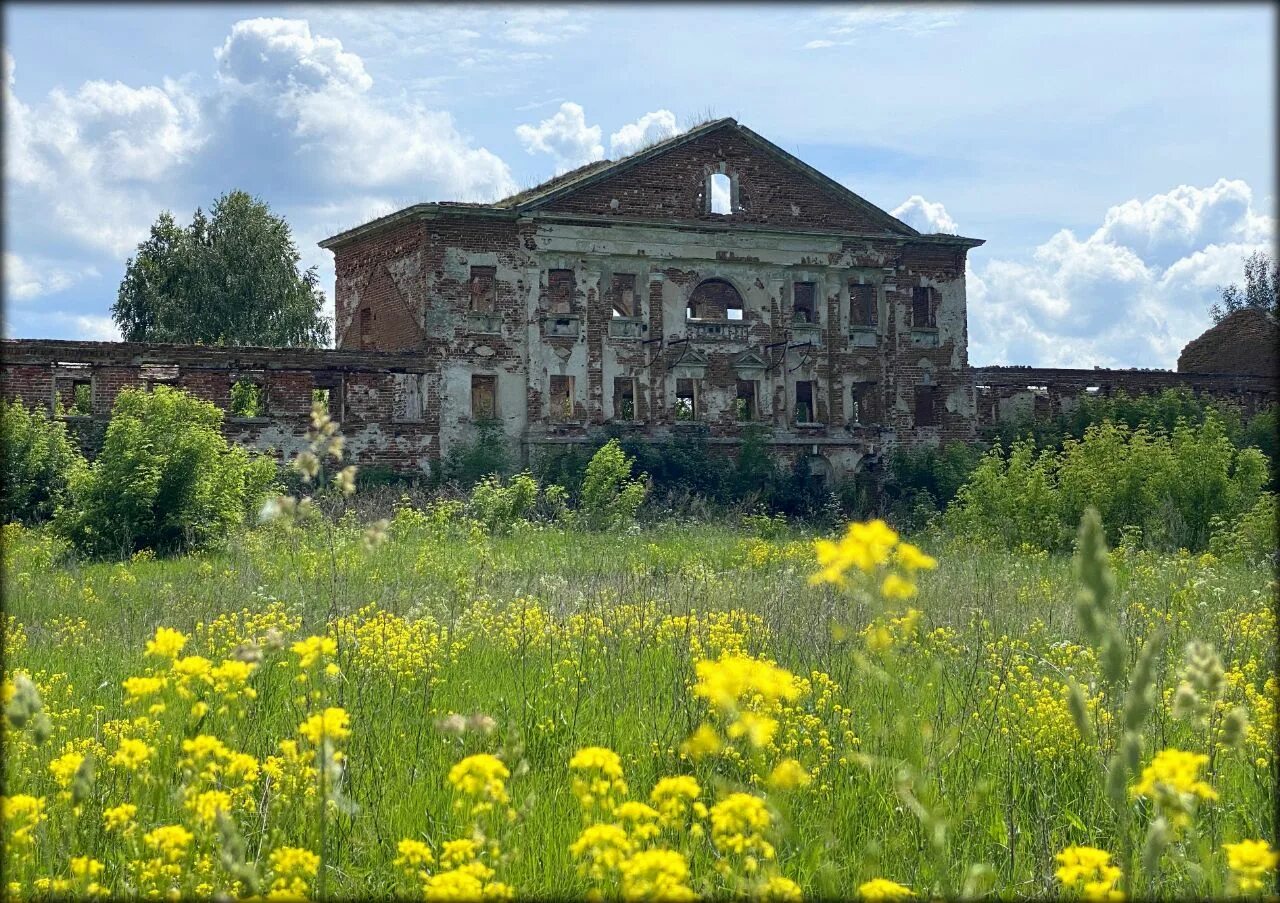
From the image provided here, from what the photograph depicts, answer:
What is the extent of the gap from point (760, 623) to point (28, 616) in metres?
6.43

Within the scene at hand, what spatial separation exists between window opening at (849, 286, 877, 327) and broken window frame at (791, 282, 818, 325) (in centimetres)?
97

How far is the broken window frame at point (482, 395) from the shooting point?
93.6 ft

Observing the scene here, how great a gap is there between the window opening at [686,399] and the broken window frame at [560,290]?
11.0 feet

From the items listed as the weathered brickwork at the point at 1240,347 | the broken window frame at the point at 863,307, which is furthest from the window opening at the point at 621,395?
the weathered brickwork at the point at 1240,347

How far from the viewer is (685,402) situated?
3195 cm

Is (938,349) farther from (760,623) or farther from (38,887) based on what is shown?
(38,887)

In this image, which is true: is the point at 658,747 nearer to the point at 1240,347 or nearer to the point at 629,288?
the point at 629,288

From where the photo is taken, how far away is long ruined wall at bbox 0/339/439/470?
2450 cm

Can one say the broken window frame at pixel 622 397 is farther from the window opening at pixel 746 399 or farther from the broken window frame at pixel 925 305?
the broken window frame at pixel 925 305

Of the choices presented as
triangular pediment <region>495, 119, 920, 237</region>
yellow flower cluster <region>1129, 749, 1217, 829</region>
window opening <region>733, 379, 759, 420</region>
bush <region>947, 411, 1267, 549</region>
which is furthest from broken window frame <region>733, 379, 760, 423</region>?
yellow flower cluster <region>1129, 749, 1217, 829</region>

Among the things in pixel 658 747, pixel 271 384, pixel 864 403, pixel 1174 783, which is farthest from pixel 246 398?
pixel 1174 783

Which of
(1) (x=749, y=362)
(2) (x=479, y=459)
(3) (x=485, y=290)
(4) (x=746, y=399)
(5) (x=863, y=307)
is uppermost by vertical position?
(3) (x=485, y=290)

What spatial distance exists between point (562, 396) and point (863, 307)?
850 cm

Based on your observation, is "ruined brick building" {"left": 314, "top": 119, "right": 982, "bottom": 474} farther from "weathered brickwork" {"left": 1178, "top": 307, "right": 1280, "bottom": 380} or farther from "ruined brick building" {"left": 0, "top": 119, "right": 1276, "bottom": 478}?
"weathered brickwork" {"left": 1178, "top": 307, "right": 1280, "bottom": 380}
